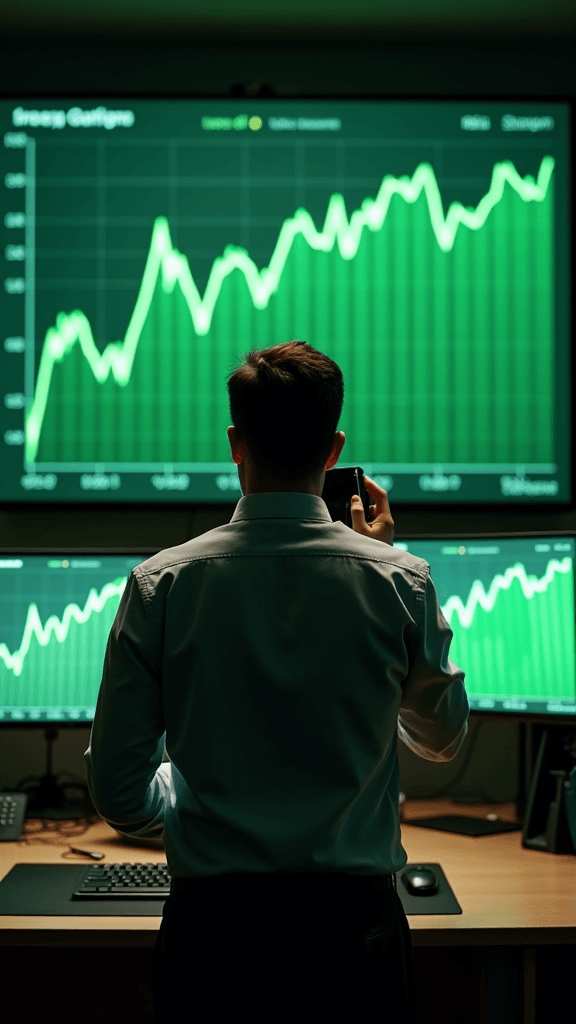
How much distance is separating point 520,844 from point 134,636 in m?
1.08

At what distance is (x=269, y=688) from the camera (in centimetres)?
104

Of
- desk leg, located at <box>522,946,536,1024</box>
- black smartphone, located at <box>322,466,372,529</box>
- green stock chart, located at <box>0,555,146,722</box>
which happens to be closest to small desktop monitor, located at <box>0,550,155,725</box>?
green stock chart, located at <box>0,555,146,722</box>

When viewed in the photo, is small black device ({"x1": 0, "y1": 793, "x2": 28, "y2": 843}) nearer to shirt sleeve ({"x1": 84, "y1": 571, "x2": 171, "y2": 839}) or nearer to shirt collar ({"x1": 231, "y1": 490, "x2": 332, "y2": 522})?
shirt sleeve ({"x1": 84, "y1": 571, "x2": 171, "y2": 839})

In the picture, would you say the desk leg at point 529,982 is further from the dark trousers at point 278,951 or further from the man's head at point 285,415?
the man's head at point 285,415

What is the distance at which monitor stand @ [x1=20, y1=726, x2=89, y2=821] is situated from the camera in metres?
1.95

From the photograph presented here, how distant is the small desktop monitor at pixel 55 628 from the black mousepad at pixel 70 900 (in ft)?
1.29

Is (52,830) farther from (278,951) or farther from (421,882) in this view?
(278,951)

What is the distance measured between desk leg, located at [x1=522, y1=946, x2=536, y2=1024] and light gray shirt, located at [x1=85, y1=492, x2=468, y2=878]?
472 millimetres

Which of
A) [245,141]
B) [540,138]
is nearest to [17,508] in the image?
[245,141]

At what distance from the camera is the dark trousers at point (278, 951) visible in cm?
104

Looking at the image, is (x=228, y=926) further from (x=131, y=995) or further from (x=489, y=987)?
(x=131, y=995)

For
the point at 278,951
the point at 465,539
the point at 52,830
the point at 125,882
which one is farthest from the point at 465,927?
the point at 52,830

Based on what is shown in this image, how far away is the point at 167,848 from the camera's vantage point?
3.59ft

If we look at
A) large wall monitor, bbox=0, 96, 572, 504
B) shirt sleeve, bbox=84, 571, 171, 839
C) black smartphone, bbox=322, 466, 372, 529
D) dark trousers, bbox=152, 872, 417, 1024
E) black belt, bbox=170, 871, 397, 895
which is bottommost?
dark trousers, bbox=152, 872, 417, 1024
